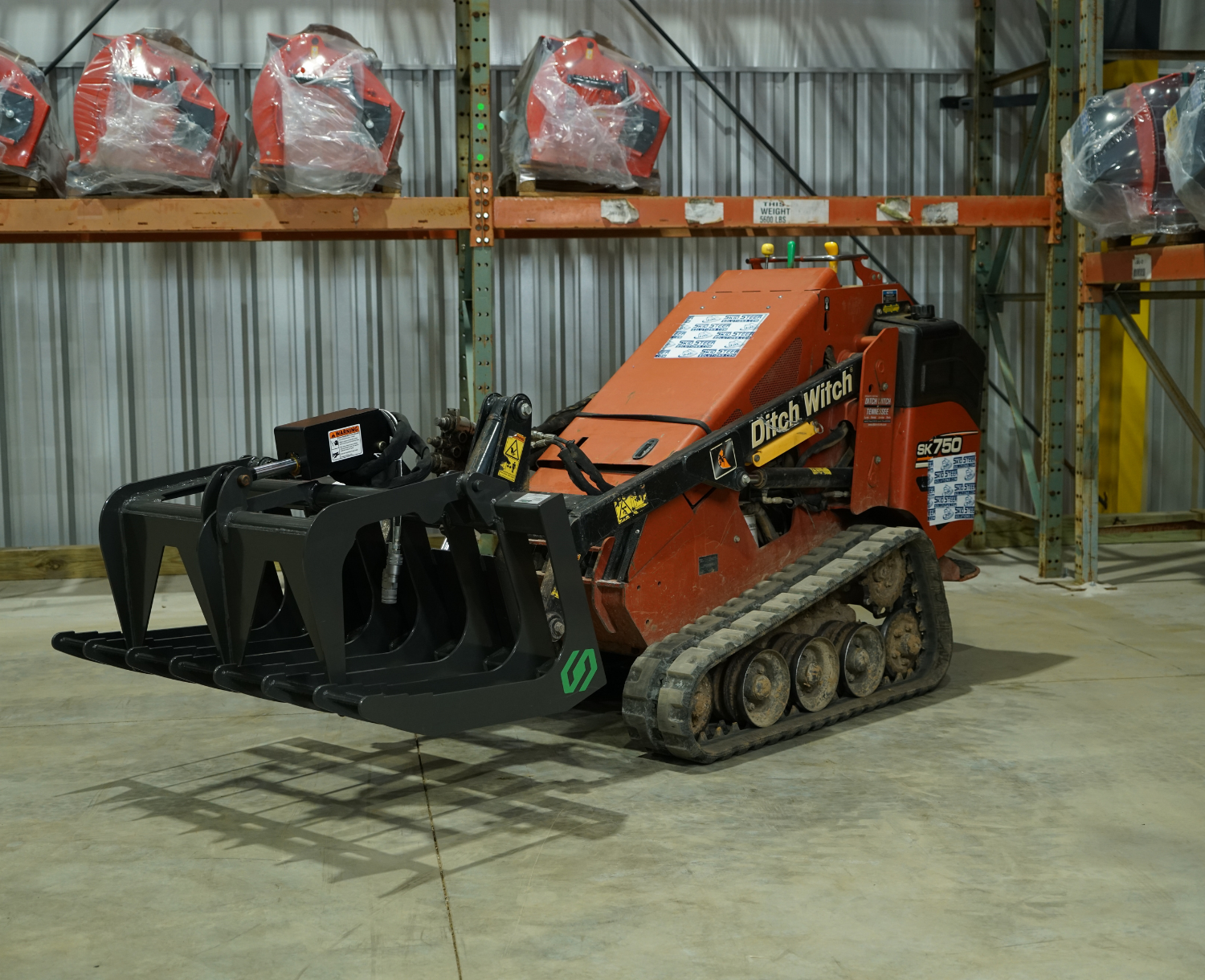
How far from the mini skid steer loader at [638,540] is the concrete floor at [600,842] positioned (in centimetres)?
34

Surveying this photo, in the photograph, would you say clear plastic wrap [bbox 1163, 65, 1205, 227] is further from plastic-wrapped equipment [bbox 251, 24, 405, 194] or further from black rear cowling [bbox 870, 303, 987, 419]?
plastic-wrapped equipment [bbox 251, 24, 405, 194]

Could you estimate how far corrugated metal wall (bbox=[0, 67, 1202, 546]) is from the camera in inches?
348

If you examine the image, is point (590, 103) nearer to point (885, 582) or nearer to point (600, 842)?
point (885, 582)

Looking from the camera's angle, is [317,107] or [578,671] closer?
[578,671]

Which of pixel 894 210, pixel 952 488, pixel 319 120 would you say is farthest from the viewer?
pixel 894 210

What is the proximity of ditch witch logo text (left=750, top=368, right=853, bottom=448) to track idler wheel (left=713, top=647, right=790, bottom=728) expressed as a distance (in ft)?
2.76

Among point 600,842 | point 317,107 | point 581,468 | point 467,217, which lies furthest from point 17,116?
point 600,842

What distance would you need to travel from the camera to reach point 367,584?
196 inches

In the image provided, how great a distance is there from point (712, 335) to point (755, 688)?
1616 mm

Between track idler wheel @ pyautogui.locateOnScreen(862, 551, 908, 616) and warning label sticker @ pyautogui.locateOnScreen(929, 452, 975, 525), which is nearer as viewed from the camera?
track idler wheel @ pyautogui.locateOnScreen(862, 551, 908, 616)

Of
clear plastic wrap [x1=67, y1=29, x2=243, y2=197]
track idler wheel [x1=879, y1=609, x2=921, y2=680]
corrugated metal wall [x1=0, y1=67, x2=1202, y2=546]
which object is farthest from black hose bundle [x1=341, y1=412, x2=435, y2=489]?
corrugated metal wall [x1=0, y1=67, x2=1202, y2=546]

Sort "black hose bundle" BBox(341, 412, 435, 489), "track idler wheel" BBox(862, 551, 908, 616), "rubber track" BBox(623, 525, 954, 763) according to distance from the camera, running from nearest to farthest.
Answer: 1. "black hose bundle" BBox(341, 412, 435, 489)
2. "rubber track" BBox(623, 525, 954, 763)
3. "track idler wheel" BBox(862, 551, 908, 616)

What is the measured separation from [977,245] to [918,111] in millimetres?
1005

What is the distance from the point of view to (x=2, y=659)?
6711 mm
